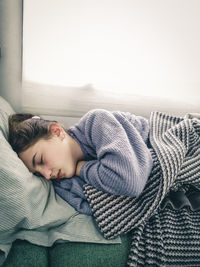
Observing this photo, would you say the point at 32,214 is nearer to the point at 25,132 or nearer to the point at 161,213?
the point at 25,132

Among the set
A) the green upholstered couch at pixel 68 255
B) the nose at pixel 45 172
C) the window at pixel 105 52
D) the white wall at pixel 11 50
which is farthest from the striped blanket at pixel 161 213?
the white wall at pixel 11 50

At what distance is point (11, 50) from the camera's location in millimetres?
977

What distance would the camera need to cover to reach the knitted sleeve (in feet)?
2.30

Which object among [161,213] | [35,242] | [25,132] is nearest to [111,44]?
[25,132]

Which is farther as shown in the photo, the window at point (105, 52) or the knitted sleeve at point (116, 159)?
the window at point (105, 52)

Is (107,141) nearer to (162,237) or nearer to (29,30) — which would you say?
(162,237)

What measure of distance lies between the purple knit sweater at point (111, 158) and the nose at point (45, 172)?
3.2 inches

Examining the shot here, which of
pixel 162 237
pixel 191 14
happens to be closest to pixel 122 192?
pixel 162 237

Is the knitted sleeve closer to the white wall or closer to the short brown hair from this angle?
the short brown hair

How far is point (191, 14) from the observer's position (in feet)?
3.45

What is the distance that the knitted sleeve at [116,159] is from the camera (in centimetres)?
70

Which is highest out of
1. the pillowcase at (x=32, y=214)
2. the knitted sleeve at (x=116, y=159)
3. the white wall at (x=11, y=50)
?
the white wall at (x=11, y=50)

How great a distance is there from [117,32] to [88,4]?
0.17 m

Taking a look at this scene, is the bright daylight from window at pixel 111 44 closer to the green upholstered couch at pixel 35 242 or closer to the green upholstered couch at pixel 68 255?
the green upholstered couch at pixel 35 242
